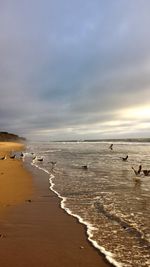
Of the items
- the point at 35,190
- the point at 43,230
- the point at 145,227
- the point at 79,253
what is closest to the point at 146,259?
the point at 79,253

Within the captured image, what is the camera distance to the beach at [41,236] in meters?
6.28

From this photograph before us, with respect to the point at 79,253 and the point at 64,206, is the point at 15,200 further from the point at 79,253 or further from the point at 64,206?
the point at 79,253

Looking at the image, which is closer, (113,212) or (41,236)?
(41,236)

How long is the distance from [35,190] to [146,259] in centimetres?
891

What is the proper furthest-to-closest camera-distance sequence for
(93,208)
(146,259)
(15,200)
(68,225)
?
(15,200)
(93,208)
(68,225)
(146,259)

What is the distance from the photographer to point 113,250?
6.93 meters

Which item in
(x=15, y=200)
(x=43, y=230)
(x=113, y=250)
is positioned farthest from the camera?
(x=15, y=200)

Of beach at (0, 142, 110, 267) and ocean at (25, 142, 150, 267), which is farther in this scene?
ocean at (25, 142, 150, 267)

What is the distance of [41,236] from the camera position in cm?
779

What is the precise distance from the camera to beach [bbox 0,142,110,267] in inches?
247

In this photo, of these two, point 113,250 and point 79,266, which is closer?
point 79,266

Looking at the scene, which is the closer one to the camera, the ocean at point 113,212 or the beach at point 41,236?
the beach at point 41,236

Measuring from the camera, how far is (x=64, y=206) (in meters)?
11.3

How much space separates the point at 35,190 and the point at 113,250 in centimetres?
828
